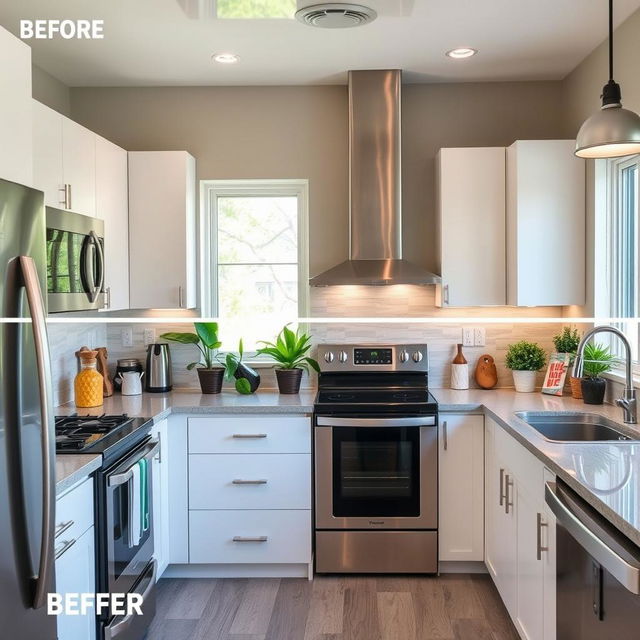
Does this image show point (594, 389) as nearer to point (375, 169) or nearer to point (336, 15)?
point (375, 169)

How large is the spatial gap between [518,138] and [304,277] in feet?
4.58

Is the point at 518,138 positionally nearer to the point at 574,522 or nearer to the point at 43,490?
the point at 574,522

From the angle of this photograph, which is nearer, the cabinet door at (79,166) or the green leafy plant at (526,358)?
the cabinet door at (79,166)

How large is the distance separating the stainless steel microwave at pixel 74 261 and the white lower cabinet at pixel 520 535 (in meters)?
1.81

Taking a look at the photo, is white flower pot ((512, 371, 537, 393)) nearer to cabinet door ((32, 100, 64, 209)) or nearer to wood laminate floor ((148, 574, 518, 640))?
wood laminate floor ((148, 574, 518, 640))

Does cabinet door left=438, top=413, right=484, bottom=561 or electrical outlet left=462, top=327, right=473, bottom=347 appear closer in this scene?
cabinet door left=438, top=413, right=484, bottom=561

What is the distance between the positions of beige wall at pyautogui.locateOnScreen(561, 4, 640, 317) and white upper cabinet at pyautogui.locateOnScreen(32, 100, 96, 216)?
7.65 ft

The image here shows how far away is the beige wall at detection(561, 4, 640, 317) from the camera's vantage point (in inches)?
122

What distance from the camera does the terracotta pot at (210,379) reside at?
402 cm

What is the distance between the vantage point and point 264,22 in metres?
3.14

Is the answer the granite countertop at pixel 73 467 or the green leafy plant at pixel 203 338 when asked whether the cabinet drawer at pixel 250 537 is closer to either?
the green leafy plant at pixel 203 338

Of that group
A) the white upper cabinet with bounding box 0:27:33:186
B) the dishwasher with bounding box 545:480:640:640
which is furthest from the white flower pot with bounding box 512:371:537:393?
the white upper cabinet with bounding box 0:27:33:186

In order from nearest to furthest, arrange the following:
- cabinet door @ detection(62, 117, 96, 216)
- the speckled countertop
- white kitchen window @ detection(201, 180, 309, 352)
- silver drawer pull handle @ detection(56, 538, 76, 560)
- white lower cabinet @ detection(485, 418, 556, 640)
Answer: the speckled countertop → silver drawer pull handle @ detection(56, 538, 76, 560) → white lower cabinet @ detection(485, 418, 556, 640) → cabinet door @ detection(62, 117, 96, 216) → white kitchen window @ detection(201, 180, 309, 352)

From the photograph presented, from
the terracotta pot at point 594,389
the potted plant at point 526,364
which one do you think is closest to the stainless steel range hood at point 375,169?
the potted plant at point 526,364
